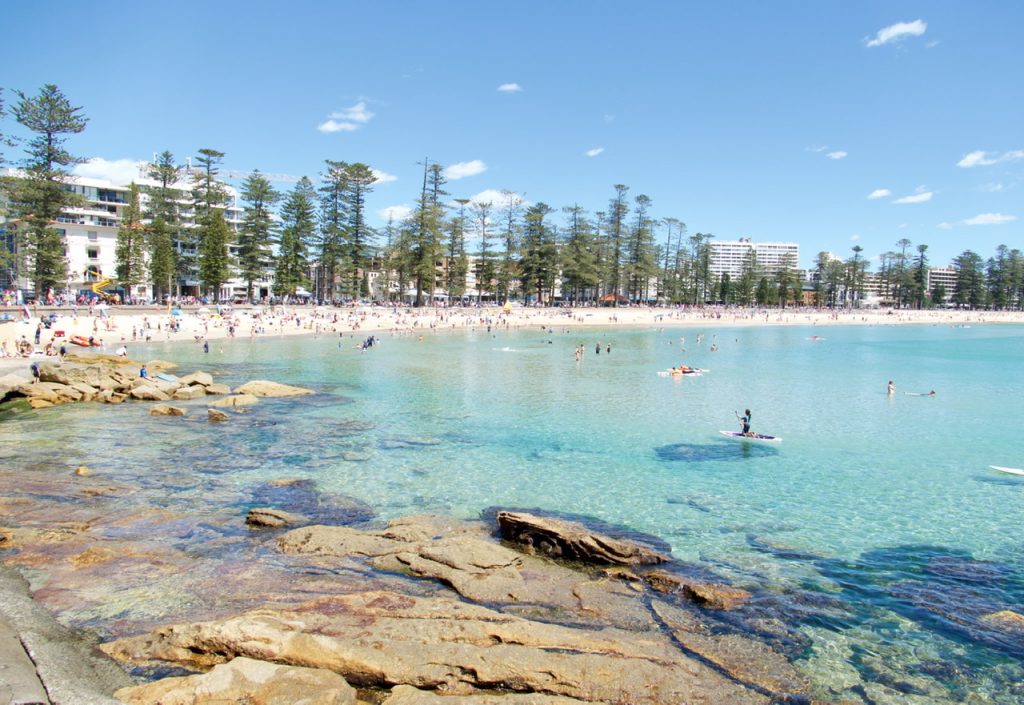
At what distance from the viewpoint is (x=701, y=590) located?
9008 mm

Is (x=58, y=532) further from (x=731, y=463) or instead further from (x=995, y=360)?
(x=995, y=360)

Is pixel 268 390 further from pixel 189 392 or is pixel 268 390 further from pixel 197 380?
pixel 197 380

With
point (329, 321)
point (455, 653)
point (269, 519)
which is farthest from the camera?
point (329, 321)

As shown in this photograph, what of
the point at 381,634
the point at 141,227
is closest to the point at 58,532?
the point at 381,634

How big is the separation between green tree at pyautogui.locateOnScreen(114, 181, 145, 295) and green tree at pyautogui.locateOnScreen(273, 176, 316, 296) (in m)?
13.4

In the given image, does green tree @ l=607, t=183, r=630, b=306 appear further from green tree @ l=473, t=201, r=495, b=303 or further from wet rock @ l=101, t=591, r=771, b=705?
wet rock @ l=101, t=591, r=771, b=705

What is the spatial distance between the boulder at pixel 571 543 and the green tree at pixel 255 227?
6252 centimetres

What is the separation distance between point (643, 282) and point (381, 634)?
327 feet

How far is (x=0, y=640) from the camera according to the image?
6477mm

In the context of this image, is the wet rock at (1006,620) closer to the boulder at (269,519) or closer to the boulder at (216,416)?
the boulder at (269,519)

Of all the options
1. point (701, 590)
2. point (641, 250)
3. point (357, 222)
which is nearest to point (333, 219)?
point (357, 222)

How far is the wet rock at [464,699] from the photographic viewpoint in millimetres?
5898

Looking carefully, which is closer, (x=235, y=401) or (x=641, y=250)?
(x=235, y=401)

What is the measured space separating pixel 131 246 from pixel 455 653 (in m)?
64.1
